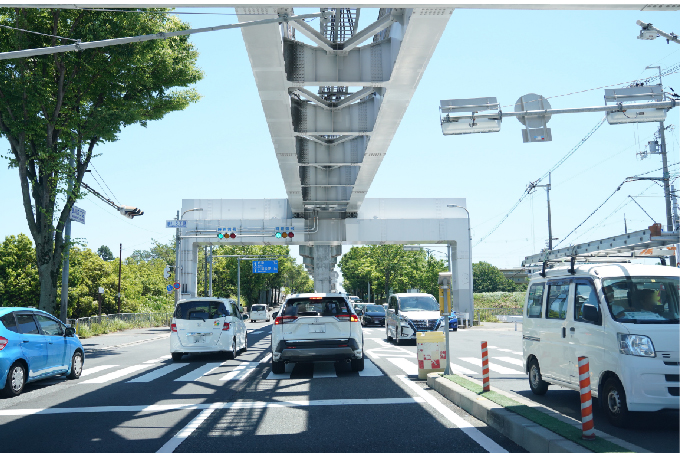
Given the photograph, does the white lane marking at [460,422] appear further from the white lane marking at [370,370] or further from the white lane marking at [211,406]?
the white lane marking at [370,370]

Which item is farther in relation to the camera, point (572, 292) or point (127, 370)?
point (127, 370)

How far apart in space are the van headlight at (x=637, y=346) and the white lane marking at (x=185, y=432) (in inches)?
214

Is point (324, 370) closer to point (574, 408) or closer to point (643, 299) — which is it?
point (574, 408)

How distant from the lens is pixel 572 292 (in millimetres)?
8922

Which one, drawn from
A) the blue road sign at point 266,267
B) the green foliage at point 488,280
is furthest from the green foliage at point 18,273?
the green foliage at point 488,280

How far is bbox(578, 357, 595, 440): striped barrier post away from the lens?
20.1ft

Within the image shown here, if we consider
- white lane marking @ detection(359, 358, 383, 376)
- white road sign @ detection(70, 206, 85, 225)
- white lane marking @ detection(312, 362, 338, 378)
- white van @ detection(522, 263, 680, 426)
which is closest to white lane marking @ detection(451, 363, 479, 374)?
white lane marking @ detection(359, 358, 383, 376)

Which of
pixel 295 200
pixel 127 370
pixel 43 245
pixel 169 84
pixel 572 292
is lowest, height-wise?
pixel 127 370

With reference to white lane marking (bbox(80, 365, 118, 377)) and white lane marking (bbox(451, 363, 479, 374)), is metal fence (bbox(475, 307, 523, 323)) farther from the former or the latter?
white lane marking (bbox(80, 365, 118, 377))

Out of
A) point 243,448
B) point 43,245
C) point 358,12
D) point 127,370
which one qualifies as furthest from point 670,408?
point 43,245

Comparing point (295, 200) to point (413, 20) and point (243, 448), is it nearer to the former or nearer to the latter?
point (413, 20)

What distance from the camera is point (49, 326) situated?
1276 centimetres

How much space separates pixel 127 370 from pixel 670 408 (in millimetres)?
12594

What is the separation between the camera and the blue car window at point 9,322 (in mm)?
11040
